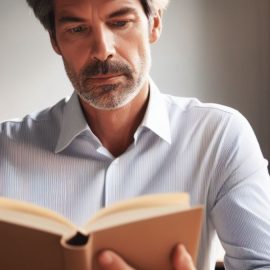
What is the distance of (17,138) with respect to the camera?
3.25 feet

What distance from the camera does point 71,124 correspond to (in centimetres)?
98

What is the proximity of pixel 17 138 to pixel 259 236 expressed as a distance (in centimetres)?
59

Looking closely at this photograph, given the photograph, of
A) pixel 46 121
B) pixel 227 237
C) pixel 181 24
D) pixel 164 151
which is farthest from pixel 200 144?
pixel 181 24

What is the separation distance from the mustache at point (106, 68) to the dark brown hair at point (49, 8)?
6.2 inches

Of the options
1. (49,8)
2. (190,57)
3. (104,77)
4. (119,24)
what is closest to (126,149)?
(104,77)

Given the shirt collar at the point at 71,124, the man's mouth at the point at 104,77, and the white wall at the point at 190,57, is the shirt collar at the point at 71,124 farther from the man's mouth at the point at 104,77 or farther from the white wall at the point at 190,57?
the white wall at the point at 190,57

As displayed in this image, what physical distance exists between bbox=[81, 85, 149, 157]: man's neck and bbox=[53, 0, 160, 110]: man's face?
55 millimetres

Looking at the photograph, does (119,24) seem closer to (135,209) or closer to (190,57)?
(135,209)

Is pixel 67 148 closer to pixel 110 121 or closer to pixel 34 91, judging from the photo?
pixel 110 121

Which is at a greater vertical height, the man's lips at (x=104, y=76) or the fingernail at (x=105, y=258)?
the man's lips at (x=104, y=76)

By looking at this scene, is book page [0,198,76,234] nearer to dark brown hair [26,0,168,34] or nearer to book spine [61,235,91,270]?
book spine [61,235,91,270]

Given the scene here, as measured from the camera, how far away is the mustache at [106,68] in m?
0.90

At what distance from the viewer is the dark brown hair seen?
97cm

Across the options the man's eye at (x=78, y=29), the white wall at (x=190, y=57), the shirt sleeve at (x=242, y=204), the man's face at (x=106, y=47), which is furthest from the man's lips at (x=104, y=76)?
the white wall at (x=190, y=57)
